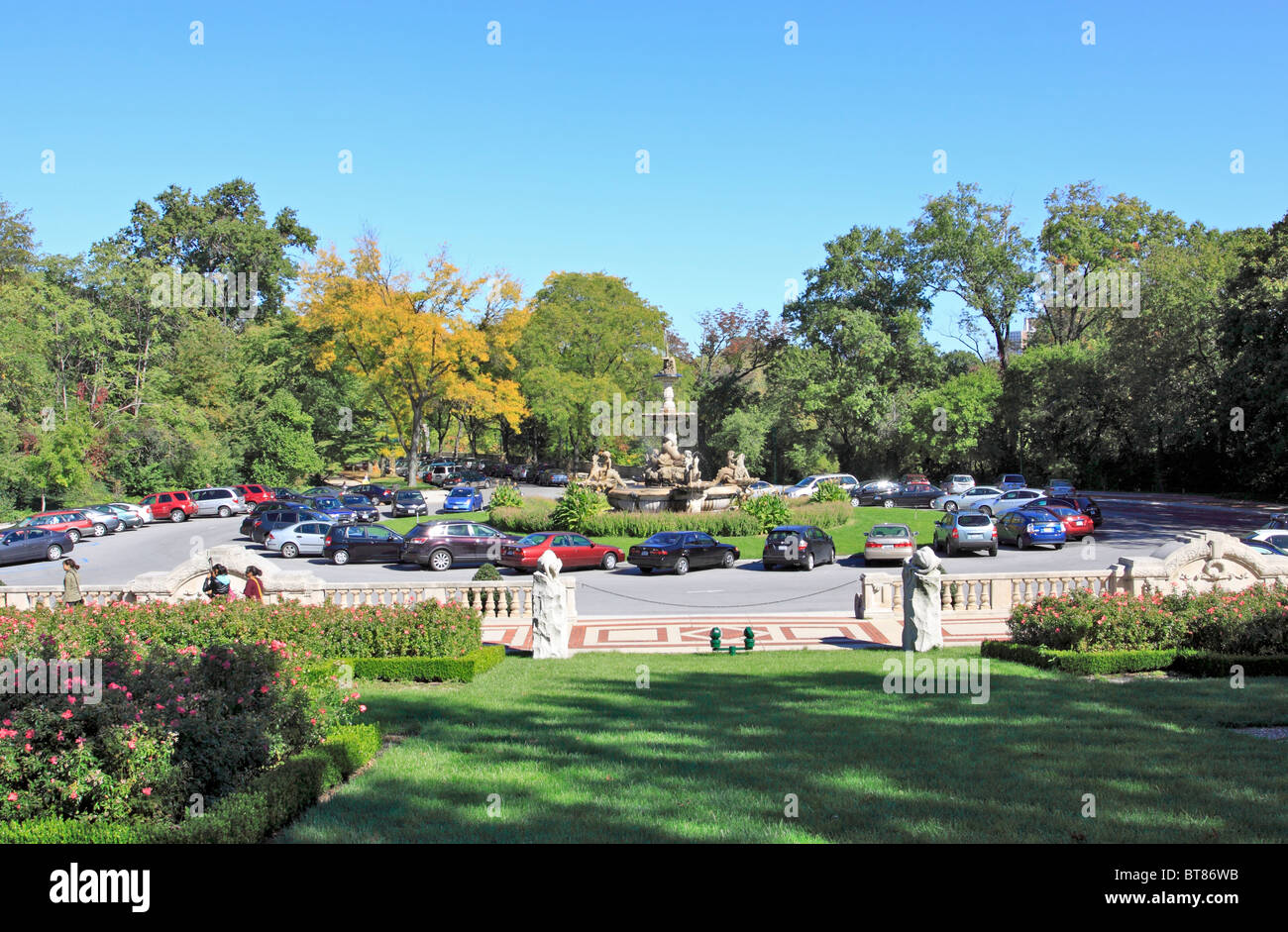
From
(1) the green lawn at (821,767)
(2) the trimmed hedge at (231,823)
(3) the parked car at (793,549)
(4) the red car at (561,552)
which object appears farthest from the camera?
(3) the parked car at (793,549)

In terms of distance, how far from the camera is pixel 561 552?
2869 cm

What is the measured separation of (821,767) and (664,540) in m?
21.6

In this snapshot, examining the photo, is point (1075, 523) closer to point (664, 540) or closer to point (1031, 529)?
point (1031, 529)

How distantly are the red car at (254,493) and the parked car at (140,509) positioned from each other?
5.18 metres

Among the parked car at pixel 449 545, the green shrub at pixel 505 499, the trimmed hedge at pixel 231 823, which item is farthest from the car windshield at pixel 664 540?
the trimmed hedge at pixel 231 823

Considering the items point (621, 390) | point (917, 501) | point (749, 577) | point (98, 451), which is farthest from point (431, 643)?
point (621, 390)

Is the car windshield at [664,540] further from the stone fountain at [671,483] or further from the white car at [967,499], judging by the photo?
the white car at [967,499]

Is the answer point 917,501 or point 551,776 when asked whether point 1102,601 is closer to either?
point 551,776

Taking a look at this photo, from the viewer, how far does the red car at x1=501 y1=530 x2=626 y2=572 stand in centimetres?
2805

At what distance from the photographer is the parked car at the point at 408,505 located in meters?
46.0

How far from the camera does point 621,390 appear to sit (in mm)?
69062

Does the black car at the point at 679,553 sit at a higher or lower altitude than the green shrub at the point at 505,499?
lower

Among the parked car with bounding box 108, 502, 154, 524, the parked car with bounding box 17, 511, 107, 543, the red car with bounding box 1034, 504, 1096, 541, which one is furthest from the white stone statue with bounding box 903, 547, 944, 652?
the parked car with bounding box 108, 502, 154, 524

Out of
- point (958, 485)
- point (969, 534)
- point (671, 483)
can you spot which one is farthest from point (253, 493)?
point (958, 485)
